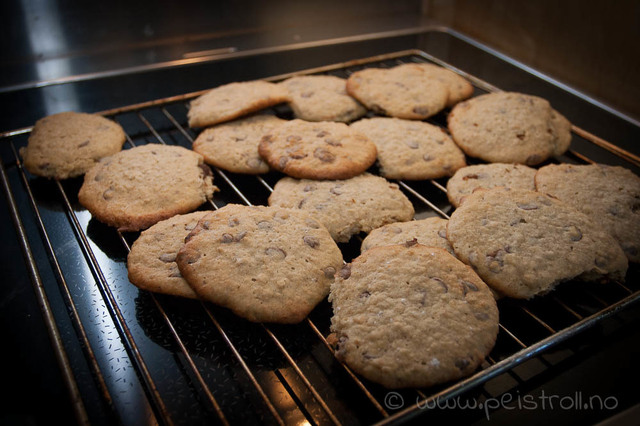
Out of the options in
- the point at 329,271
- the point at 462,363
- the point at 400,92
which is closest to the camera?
the point at 462,363

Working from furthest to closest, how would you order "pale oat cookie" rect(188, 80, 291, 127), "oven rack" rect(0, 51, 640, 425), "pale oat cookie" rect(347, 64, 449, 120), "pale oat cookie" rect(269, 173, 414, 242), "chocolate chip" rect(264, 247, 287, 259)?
"pale oat cookie" rect(347, 64, 449, 120) < "pale oat cookie" rect(188, 80, 291, 127) < "pale oat cookie" rect(269, 173, 414, 242) < "chocolate chip" rect(264, 247, 287, 259) < "oven rack" rect(0, 51, 640, 425)

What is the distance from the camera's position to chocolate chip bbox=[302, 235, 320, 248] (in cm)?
157

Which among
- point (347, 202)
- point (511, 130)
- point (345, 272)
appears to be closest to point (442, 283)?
point (345, 272)

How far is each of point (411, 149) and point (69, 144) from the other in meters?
1.30

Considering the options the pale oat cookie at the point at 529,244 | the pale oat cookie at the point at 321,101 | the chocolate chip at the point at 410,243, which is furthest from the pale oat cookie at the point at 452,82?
the chocolate chip at the point at 410,243

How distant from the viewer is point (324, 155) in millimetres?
1934

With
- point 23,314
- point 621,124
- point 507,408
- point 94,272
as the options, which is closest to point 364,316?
point 507,408

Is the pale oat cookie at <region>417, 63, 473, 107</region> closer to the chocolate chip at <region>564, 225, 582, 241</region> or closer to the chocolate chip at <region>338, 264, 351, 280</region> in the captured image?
the chocolate chip at <region>564, 225, 582, 241</region>

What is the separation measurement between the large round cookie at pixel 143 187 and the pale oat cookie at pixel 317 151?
0.27 meters

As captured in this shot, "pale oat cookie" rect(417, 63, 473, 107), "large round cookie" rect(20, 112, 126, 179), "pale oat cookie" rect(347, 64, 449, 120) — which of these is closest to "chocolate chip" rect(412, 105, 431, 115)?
"pale oat cookie" rect(347, 64, 449, 120)

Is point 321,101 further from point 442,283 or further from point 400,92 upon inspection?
point 442,283

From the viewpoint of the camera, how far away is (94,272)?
5.16 ft

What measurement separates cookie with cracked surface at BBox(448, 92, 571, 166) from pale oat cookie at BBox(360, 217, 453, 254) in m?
0.52

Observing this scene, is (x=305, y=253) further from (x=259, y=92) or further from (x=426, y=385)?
(x=259, y=92)
